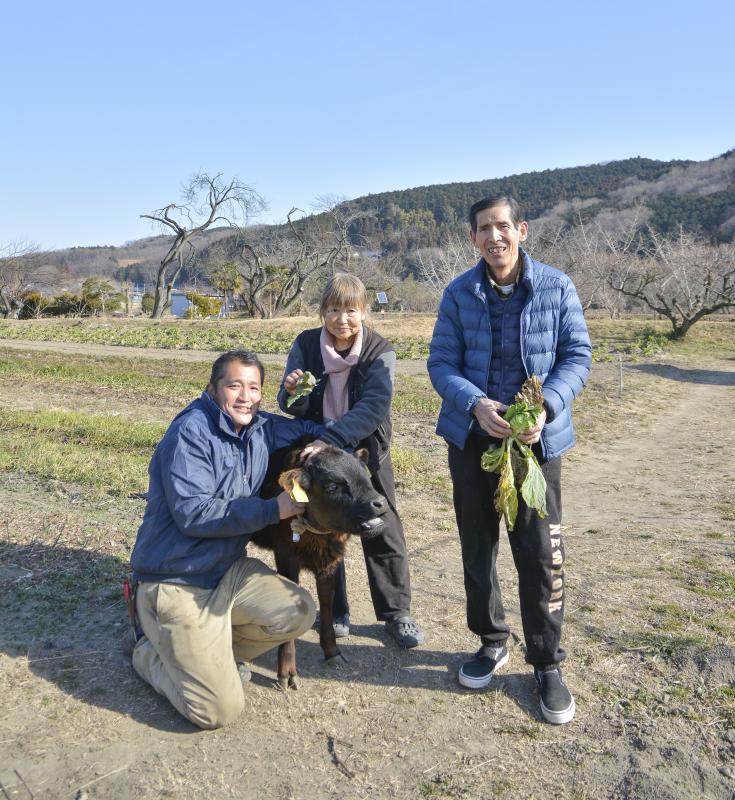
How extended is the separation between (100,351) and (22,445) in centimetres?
1352

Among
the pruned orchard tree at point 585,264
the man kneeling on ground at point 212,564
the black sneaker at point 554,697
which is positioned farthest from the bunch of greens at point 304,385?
the pruned orchard tree at point 585,264

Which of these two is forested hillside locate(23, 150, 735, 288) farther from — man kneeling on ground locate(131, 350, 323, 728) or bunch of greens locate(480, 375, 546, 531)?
bunch of greens locate(480, 375, 546, 531)

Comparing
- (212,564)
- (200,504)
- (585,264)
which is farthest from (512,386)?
(585,264)

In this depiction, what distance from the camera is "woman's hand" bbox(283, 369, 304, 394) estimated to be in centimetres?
376

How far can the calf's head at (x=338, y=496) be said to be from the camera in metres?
3.17

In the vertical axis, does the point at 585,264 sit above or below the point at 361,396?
above

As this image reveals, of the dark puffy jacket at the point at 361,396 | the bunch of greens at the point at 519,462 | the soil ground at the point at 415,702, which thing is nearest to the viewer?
the soil ground at the point at 415,702

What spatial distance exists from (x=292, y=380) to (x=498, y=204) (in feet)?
4.59

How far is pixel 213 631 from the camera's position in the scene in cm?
324

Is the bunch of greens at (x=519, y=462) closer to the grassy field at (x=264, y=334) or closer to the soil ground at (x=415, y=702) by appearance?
the soil ground at (x=415, y=702)

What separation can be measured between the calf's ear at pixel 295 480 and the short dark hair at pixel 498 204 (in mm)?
1387

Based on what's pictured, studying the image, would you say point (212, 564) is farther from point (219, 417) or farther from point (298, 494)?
point (219, 417)

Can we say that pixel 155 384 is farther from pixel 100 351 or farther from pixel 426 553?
pixel 426 553

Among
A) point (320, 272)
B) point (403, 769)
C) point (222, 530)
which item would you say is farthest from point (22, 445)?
point (320, 272)
